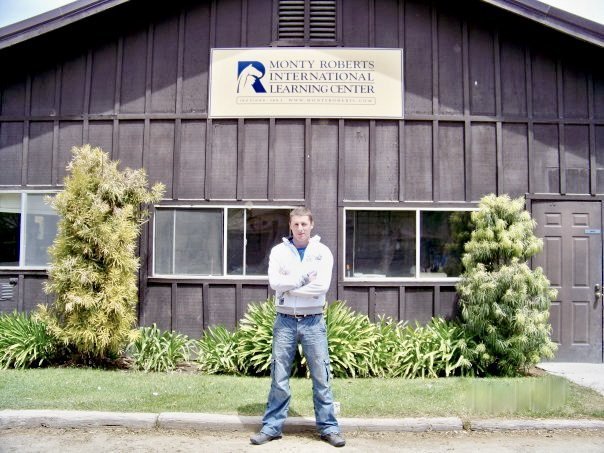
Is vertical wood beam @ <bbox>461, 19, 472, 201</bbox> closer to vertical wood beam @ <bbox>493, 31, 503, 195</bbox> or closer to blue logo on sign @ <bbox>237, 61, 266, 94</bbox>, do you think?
vertical wood beam @ <bbox>493, 31, 503, 195</bbox>

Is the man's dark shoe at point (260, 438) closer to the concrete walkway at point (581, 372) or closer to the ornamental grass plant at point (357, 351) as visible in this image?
the ornamental grass plant at point (357, 351)

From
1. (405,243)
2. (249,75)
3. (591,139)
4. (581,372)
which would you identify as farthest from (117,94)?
(581,372)

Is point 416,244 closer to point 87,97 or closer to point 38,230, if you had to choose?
point 87,97

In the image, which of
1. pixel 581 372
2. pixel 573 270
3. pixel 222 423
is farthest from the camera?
pixel 573 270

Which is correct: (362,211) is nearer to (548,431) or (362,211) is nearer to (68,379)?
(548,431)

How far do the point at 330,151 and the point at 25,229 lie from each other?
5441mm

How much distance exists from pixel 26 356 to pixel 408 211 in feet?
20.7

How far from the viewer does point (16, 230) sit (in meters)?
9.81

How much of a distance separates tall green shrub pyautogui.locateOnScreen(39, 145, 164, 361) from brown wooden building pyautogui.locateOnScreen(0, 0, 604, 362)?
1.08 m

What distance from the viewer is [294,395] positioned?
6.93 metres

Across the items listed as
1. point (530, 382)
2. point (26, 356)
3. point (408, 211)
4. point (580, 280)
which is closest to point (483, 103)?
point (408, 211)

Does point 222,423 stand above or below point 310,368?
below

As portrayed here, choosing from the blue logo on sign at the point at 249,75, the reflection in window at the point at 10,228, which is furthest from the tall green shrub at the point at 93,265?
the blue logo on sign at the point at 249,75

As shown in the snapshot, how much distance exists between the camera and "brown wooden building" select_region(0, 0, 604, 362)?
941cm
